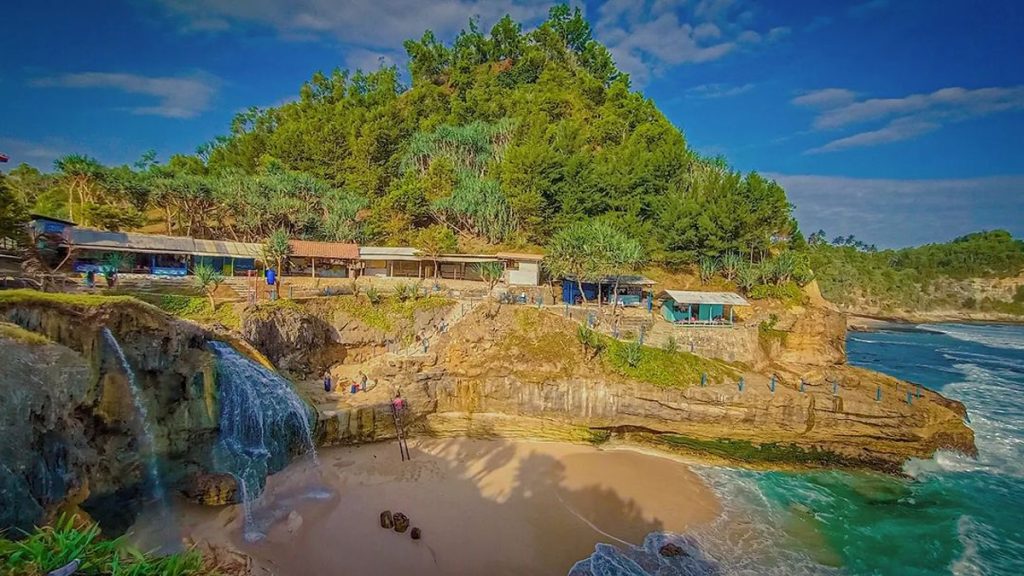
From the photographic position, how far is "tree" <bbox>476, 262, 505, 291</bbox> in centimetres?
3675

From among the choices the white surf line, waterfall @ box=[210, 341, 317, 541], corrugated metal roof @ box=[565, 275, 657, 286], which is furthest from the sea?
corrugated metal roof @ box=[565, 275, 657, 286]

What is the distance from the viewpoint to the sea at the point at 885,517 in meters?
15.7

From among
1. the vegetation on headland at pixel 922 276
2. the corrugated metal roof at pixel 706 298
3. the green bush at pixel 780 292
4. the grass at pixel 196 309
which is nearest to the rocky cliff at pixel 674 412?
the grass at pixel 196 309

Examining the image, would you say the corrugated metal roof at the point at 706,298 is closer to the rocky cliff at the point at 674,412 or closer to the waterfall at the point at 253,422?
the rocky cliff at the point at 674,412

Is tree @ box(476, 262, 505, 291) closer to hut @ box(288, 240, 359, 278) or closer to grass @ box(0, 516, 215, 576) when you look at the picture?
hut @ box(288, 240, 359, 278)

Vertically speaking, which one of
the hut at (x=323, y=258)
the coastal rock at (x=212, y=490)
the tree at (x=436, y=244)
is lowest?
the coastal rock at (x=212, y=490)

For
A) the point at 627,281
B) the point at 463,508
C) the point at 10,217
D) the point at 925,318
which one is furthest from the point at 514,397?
the point at 925,318

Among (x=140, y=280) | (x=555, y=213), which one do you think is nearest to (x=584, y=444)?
(x=140, y=280)

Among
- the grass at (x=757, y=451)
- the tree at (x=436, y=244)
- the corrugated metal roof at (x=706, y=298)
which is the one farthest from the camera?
the tree at (x=436, y=244)

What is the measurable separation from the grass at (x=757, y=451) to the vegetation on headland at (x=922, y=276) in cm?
8135

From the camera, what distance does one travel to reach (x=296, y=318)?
84.6 ft

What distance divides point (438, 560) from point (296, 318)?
1698cm

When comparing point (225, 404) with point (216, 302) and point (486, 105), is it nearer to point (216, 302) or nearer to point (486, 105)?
point (216, 302)

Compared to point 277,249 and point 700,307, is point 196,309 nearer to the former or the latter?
point 277,249
